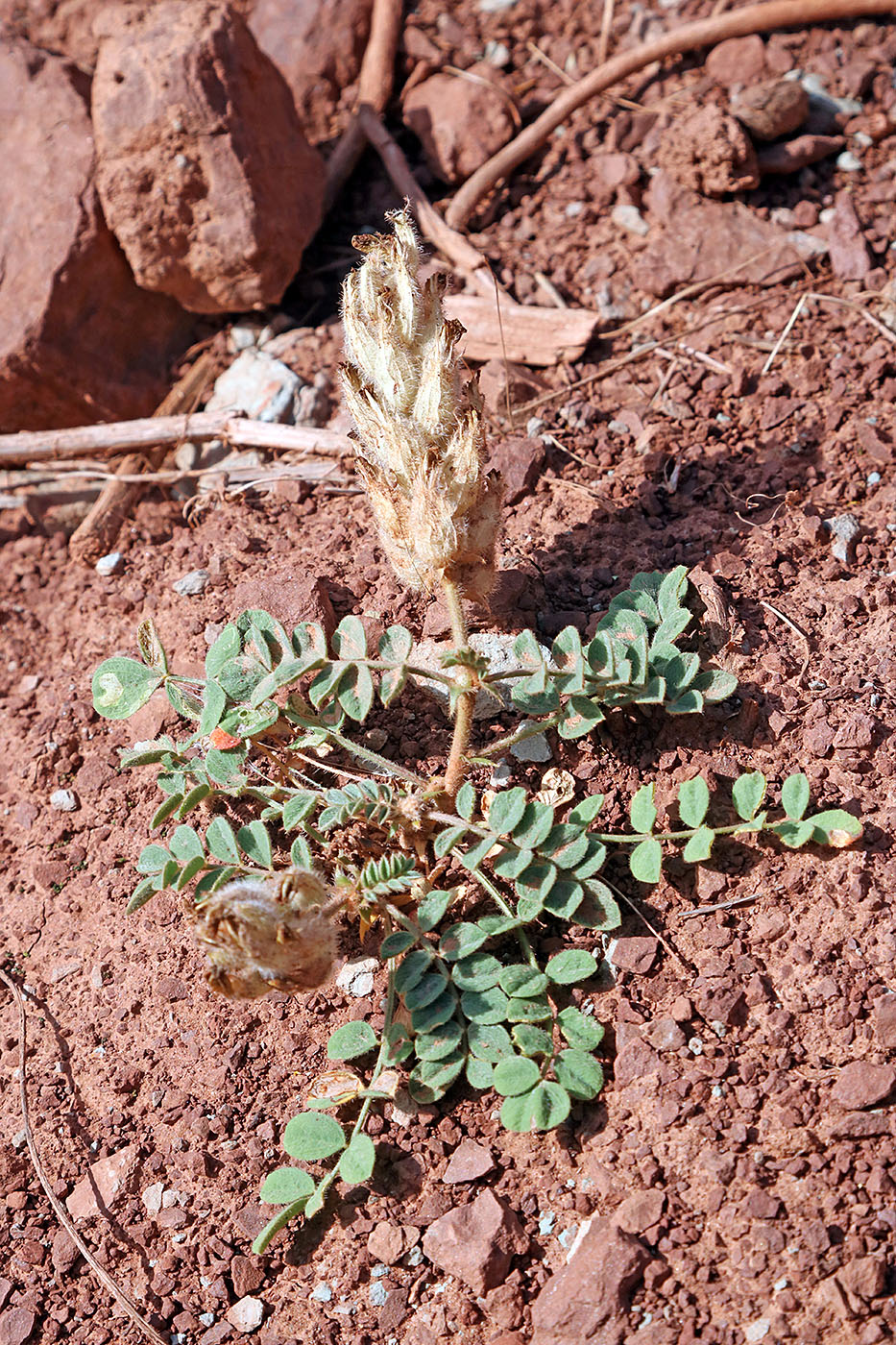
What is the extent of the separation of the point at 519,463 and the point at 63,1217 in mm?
2237

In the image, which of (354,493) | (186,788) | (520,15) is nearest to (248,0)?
(520,15)

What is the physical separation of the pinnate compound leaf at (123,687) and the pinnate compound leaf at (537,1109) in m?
1.26

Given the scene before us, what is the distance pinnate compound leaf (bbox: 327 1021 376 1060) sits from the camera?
2.35 m

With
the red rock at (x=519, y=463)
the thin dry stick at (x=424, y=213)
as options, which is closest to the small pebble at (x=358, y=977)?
the red rock at (x=519, y=463)

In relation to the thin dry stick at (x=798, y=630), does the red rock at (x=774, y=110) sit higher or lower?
higher

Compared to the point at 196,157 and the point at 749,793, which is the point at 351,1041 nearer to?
the point at 749,793

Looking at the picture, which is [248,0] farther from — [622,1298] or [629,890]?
[622,1298]

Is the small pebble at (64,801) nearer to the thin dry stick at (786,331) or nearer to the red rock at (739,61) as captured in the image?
the thin dry stick at (786,331)

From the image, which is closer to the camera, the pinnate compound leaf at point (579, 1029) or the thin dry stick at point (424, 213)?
the pinnate compound leaf at point (579, 1029)

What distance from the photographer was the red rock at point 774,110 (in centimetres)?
395

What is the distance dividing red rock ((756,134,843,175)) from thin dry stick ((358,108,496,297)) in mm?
1029

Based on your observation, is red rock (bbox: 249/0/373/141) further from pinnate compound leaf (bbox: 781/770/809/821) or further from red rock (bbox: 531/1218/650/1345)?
red rock (bbox: 531/1218/650/1345)

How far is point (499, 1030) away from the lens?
7.54 ft

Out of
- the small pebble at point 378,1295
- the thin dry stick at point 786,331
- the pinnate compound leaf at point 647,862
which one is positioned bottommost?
the small pebble at point 378,1295
